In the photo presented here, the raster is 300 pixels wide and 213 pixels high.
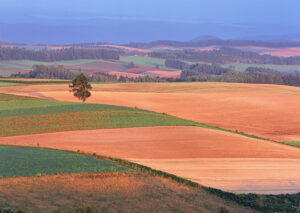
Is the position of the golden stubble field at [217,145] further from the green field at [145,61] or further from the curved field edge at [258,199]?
the green field at [145,61]

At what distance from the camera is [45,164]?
61.8 feet

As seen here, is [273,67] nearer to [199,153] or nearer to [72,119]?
[72,119]

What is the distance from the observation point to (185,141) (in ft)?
98.6

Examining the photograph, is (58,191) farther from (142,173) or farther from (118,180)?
(142,173)

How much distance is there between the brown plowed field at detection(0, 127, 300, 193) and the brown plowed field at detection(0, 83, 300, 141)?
10.1m

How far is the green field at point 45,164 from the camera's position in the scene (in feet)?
57.3

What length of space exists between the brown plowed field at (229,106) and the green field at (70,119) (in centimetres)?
794

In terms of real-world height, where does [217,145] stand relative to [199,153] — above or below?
above

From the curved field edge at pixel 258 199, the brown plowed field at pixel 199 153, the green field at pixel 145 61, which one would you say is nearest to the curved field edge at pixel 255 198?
the curved field edge at pixel 258 199

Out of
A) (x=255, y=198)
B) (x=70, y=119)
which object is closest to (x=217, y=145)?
(x=255, y=198)

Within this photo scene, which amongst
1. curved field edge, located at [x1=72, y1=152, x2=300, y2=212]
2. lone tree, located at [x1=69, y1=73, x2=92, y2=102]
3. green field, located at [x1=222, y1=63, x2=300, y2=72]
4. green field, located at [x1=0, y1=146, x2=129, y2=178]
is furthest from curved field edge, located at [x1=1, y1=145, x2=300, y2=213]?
green field, located at [x1=222, y1=63, x2=300, y2=72]

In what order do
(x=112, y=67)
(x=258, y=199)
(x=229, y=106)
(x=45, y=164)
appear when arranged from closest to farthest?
1. (x=258, y=199)
2. (x=45, y=164)
3. (x=229, y=106)
4. (x=112, y=67)

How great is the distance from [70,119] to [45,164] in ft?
62.1

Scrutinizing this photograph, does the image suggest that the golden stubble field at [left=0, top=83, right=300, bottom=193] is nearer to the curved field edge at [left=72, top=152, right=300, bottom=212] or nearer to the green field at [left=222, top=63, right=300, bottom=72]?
the curved field edge at [left=72, top=152, right=300, bottom=212]
